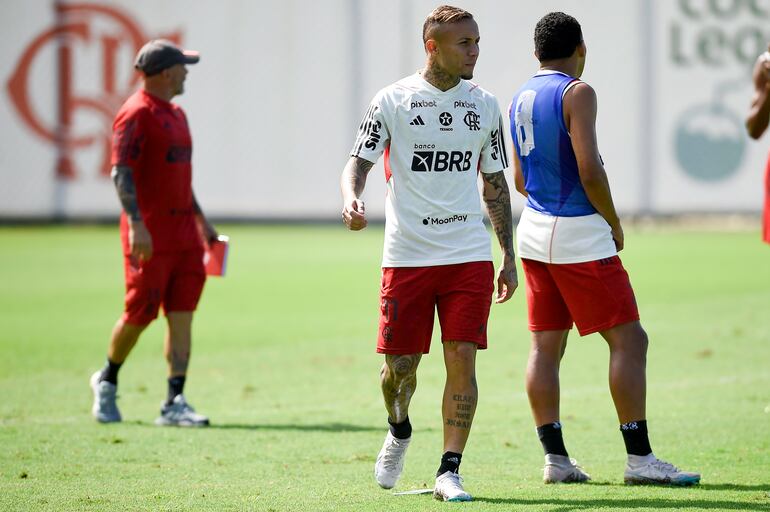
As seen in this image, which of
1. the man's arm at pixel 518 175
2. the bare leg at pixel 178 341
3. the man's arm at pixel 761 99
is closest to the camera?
the man's arm at pixel 518 175

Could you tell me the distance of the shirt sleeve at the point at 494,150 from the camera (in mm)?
6543

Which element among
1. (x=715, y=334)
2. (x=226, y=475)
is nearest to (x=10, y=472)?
(x=226, y=475)

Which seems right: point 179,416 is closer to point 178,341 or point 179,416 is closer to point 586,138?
point 178,341

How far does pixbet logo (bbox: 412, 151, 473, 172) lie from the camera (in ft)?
20.9

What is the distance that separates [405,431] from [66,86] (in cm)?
2246

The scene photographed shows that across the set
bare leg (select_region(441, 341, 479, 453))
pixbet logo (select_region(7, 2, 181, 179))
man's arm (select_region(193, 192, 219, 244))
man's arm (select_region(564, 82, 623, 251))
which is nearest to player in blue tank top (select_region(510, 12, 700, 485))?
man's arm (select_region(564, 82, 623, 251))

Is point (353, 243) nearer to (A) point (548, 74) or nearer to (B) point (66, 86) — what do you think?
(B) point (66, 86)

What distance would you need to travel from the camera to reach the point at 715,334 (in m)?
12.1

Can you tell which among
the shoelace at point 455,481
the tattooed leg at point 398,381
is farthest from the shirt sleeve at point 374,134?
the shoelace at point 455,481

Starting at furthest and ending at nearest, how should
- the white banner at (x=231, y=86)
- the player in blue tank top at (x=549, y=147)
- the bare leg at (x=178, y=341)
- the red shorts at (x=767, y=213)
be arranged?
the white banner at (x=231, y=86) < the bare leg at (x=178, y=341) < the red shorts at (x=767, y=213) < the player in blue tank top at (x=549, y=147)

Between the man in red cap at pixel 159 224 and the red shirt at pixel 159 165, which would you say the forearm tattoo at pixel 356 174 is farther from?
the red shirt at pixel 159 165

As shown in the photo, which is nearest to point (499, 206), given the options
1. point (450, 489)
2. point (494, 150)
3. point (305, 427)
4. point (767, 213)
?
point (494, 150)

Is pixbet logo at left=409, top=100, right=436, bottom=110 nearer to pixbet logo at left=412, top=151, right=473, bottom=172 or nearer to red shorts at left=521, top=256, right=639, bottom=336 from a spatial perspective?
pixbet logo at left=412, top=151, right=473, bottom=172

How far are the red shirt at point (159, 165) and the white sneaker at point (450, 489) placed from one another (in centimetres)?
333
